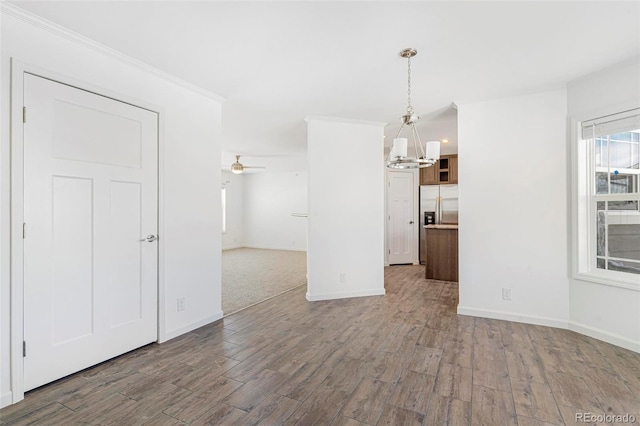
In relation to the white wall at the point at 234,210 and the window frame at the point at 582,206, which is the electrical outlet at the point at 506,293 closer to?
the window frame at the point at 582,206

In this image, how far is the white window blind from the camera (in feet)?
8.50

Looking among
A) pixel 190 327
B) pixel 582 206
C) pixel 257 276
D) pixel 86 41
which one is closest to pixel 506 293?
pixel 582 206

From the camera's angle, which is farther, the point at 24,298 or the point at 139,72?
the point at 139,72

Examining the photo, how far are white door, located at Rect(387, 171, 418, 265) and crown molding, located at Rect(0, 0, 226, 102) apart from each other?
15.4 ft

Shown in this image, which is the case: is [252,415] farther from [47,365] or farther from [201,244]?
[201,244]

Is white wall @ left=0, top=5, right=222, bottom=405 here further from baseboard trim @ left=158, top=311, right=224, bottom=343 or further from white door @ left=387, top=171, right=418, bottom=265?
white door @ left=387, top=171, right=418, bottom=265

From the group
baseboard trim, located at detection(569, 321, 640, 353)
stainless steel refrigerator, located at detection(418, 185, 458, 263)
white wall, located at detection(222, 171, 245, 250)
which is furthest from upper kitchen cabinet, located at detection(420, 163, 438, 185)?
white wall, located at detection(222, 171, 245, 250)

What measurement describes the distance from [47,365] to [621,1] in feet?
14.6

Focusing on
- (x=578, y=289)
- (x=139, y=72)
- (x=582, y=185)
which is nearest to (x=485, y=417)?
(x=578, y=289)

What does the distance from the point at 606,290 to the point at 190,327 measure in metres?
4.03

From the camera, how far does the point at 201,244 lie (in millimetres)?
3152

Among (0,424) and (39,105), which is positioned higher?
(39,105)

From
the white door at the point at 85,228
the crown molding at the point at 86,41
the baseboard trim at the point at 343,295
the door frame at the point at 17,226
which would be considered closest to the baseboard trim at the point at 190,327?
the white door at the point at 85,228

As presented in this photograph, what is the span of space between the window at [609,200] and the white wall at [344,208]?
2.25m
